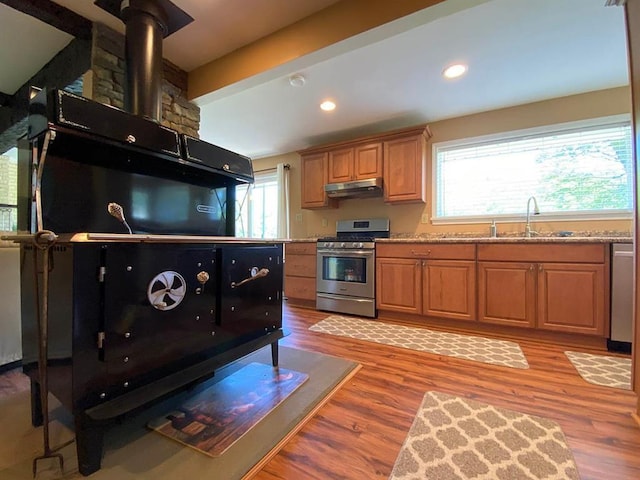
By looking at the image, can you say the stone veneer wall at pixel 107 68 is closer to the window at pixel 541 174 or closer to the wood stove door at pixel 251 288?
the wood stove door at pixel 251 288

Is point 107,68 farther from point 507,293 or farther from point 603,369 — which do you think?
point 603,369

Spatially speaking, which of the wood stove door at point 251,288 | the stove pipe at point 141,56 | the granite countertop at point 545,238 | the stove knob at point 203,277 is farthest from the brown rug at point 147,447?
the stove pipe at point 141,56

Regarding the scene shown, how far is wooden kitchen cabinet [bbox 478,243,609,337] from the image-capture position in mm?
2246

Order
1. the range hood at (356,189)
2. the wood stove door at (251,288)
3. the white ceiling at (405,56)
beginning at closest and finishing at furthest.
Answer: the wood stove door at (251,288), the white ceiling at (405,56), the range hood at (356,189)

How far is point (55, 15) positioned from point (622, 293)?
4471mm

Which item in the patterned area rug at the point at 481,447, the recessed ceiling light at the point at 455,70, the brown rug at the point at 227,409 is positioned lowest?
the patterned area rug at the point at 481,447

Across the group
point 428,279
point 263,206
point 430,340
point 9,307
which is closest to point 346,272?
point 428,279

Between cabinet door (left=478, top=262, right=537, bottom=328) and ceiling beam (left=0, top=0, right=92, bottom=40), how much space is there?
145 inches

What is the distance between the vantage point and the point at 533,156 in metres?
3.04

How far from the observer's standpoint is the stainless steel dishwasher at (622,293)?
2.13m

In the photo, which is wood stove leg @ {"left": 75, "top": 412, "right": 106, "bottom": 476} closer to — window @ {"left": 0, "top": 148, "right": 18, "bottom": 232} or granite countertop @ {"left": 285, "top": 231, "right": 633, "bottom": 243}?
granite countertop @ {"left": 285, "top": 231, "right": 633, "bottom": 243}

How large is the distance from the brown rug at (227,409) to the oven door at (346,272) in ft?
5.26

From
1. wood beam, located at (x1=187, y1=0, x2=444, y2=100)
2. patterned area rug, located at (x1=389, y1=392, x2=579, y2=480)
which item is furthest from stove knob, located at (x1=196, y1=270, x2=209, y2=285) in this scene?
wood beam, located at (x1=187, y1=0, x2=444, y2=100)

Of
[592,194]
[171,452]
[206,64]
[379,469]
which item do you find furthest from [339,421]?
[592,194]
